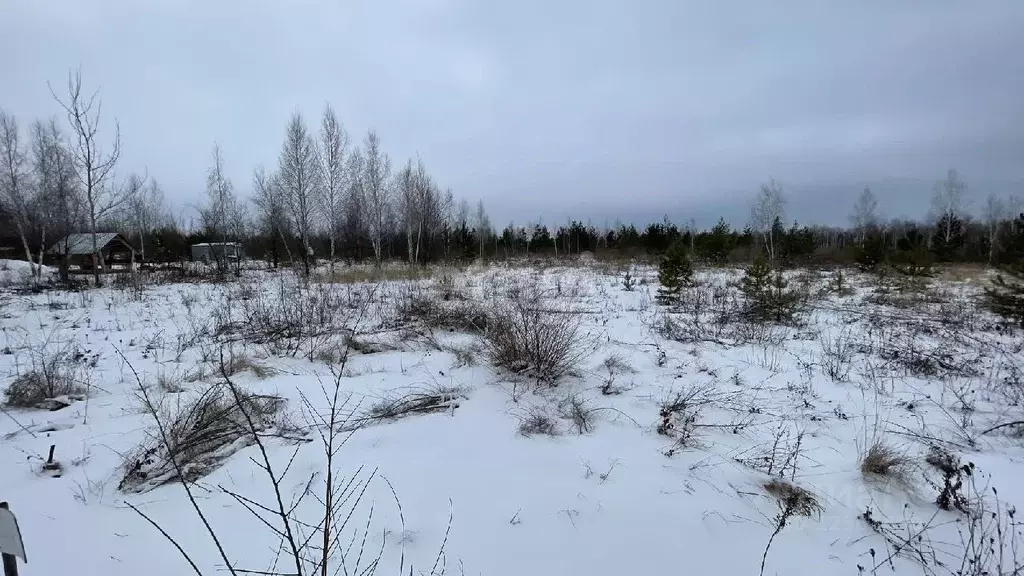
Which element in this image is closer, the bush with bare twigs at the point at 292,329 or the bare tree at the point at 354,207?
the bush with bare twigs at the point at 292,329

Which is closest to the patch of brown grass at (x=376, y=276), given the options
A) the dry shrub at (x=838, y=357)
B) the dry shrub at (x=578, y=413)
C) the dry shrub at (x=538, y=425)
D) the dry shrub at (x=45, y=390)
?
the dry shrub at (x=45, y=390)

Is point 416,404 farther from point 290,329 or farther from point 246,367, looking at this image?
point 290,329

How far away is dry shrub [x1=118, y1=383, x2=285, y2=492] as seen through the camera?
267 cm

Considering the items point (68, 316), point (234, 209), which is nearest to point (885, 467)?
point (68, 316)

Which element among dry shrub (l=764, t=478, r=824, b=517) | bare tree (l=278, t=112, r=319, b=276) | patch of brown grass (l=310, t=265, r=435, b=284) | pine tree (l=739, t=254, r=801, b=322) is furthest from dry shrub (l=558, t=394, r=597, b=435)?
bare tree (l=278, t=112, r=319, b=276)

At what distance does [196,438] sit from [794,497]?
4.16 m

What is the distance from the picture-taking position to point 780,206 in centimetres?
3212

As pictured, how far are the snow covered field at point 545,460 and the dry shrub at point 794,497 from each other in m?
0.01

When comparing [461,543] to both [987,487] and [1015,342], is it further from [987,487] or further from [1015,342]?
[1015,342]

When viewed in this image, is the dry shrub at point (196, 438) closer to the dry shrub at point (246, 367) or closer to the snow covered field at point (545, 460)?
the snow covered field at point (545, 460)

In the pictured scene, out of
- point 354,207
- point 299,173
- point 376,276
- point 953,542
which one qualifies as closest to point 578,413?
point 953,542

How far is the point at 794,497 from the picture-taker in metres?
2.44

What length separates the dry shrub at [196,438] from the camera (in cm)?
267

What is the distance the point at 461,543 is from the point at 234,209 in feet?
93.0
